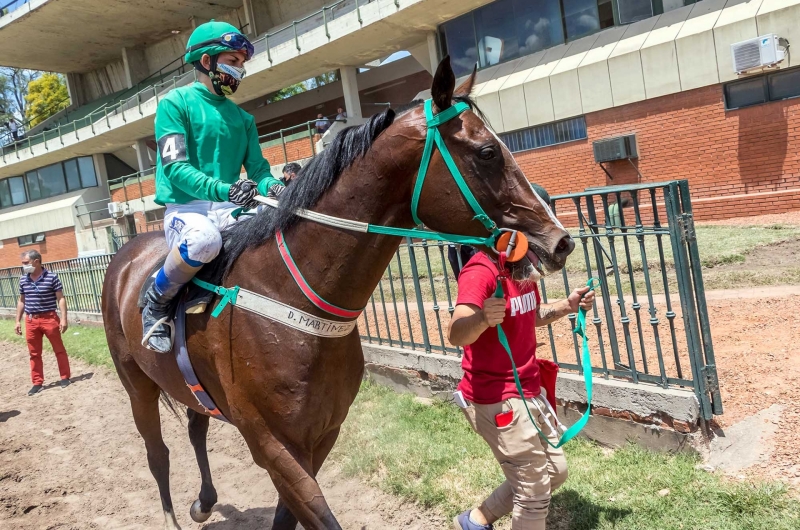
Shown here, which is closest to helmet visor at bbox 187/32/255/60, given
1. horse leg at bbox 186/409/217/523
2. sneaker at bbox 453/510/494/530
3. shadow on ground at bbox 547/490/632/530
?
sneaker at bbox 453/510/494/530

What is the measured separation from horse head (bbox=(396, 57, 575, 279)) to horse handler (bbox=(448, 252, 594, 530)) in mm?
501

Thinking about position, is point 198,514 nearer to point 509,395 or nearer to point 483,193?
point 509,395

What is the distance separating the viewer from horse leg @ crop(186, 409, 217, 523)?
15.0 ft

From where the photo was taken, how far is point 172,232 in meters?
3.40

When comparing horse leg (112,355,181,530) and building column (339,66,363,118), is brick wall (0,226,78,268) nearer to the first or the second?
building column (339,66,363,118)

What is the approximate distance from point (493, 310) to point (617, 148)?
14.7 meters

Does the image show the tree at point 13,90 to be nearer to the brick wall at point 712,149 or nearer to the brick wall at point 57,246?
the brick wall at point 57,246

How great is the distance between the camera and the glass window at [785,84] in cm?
1348

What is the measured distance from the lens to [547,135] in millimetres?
17922

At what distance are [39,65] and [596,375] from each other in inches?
1661

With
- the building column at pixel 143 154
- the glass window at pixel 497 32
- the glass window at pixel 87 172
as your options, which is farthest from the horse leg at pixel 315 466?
the glass window at pixel 87 172

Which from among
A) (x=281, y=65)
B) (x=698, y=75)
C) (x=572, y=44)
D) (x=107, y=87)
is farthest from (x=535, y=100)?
(x=107, y=87)

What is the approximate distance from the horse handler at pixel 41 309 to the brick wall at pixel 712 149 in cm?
1315

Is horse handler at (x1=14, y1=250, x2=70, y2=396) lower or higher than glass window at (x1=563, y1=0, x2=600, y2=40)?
lower
